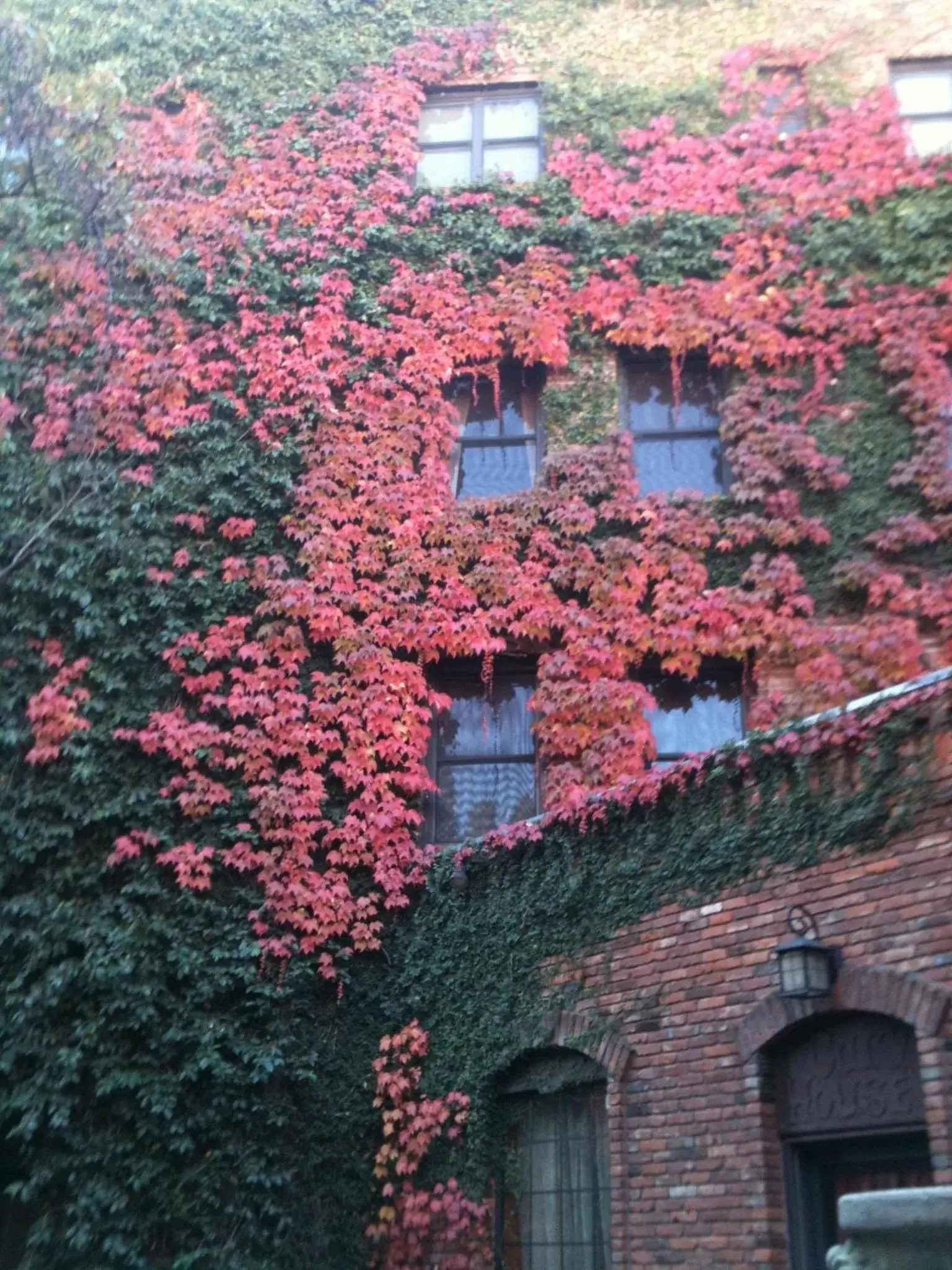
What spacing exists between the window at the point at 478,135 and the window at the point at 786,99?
259 cm

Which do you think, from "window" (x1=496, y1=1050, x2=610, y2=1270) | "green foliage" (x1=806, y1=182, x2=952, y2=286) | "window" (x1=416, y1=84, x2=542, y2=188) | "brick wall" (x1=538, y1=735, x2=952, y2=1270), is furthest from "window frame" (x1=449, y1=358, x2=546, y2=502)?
"window" (x1=496, y1=1050, x2=610, y2=1270)

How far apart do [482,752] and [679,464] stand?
3536mm

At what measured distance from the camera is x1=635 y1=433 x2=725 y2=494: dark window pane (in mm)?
12680

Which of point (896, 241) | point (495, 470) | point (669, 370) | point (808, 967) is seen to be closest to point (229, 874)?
point (495, 470)

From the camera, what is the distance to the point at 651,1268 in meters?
7.86

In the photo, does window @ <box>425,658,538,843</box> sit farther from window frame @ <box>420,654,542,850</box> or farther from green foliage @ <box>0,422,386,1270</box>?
green foliage @ <box>0,422,386,1270</box>

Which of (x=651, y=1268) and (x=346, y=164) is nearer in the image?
(x=651, y=1268)

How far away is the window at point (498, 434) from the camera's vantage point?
12.9 m

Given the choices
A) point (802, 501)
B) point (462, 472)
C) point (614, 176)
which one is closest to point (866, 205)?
point (614, 176)

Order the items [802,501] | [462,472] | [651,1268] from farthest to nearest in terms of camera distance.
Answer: [462,472], [802,501], [651,1268]

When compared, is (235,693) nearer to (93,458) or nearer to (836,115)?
(93,458)

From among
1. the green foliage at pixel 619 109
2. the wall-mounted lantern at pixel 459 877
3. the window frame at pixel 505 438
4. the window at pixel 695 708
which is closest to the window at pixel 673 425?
the window frame at pixel 505 438

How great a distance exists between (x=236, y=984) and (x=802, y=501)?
6.64 metres

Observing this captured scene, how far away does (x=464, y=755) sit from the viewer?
39.1 feet
